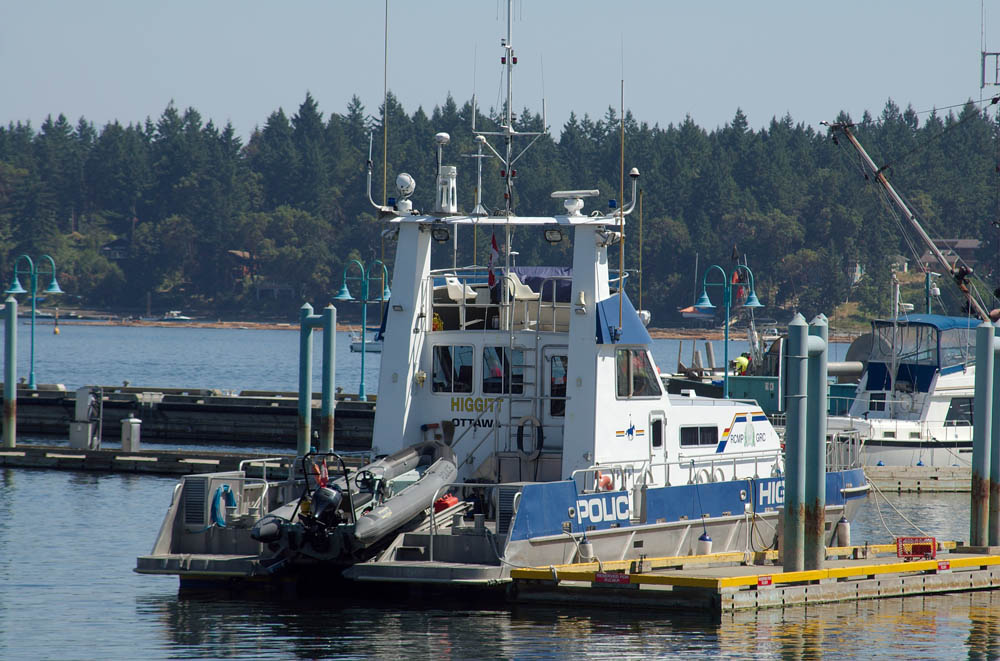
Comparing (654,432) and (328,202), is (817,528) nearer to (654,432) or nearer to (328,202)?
(654,432)

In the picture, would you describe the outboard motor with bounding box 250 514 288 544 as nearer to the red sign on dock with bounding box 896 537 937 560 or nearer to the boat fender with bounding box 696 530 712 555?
the boat fender with bounding box 696 530 712 555

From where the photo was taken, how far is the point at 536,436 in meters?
20.6

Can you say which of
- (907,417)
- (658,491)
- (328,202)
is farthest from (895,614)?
(328,202)

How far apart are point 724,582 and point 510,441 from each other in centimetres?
389

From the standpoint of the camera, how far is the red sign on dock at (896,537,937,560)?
70.5 ft

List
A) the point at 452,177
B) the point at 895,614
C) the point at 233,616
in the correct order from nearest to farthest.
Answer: the point at 233,616 → the point at 895,614 → the point at 452,177

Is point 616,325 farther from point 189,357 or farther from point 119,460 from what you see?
point 189,357

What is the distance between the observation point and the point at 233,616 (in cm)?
1819

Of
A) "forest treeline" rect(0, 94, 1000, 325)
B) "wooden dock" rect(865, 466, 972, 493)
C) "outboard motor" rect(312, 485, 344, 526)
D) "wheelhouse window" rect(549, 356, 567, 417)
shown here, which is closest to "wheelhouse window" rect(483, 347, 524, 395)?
"wheelhouse window" rect(549, 356, 567, 417)

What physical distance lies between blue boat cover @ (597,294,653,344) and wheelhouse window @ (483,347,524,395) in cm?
133

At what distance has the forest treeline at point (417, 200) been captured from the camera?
439ft

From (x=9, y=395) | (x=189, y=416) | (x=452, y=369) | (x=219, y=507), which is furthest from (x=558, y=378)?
(x=189, y=416)

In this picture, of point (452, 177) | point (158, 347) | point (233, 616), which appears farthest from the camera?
point (158, 347)

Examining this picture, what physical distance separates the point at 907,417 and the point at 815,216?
3997 inches
